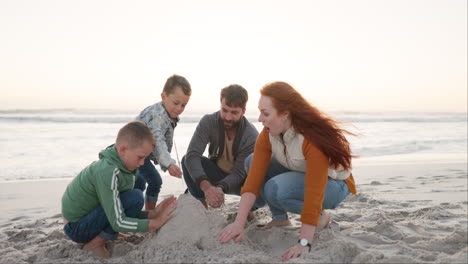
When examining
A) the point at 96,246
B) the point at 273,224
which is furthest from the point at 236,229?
the point at 96,246

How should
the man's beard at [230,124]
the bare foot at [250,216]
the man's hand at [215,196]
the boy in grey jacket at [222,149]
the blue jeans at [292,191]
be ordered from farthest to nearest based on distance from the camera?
the bare foot at [250,216]
the man's beard at [230,124]
the boy in grey jacket at [222,149]
the man's hand at [215,196]
the blue jeans at [292,191]

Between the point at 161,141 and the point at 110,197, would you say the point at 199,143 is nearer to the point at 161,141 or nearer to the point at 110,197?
the point at 161,141

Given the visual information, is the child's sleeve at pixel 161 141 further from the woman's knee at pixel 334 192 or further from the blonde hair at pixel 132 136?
the woman's knee at pixel 334 192

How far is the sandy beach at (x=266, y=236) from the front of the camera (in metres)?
2.61

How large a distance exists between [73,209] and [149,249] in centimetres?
53

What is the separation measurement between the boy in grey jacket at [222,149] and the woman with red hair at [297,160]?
43 cm

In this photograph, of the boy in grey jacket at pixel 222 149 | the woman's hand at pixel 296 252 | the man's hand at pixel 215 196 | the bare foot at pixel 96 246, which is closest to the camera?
the woman's hand at pixel 296 252

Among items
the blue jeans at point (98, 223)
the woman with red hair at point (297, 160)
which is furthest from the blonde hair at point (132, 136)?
the woman with red hair at point (297, 160)

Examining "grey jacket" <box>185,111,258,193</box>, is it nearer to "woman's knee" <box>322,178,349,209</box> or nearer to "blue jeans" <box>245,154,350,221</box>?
"blue jeans" <box>245,154,350,221</box>

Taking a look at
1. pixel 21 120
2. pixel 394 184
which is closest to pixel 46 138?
pixel 21 120

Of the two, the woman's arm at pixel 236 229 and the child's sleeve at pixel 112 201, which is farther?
the woman's arm at pixel 236 229

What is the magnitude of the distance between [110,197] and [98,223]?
0.28 m

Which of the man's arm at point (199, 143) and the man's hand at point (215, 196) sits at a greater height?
the man's arm at point (199, 143)

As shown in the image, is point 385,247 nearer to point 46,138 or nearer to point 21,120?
point 46,138
